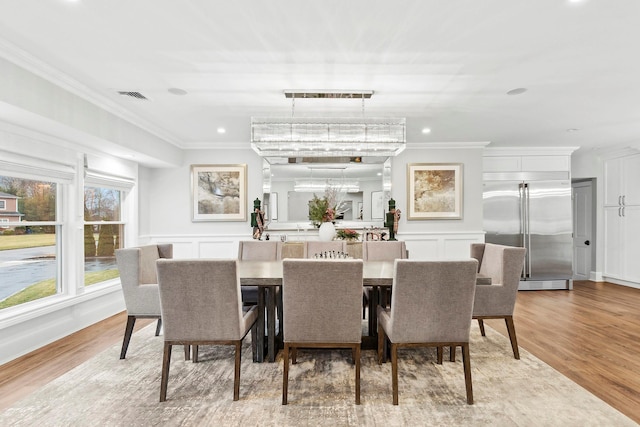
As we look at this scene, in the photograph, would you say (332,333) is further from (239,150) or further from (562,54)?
(239,150)

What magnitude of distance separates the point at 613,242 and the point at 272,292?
6.66 m

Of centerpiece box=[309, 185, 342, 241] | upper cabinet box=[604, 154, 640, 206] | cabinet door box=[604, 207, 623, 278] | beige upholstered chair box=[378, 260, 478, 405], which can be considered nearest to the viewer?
beige upholstered chair box=[378, 260, 478, 405]

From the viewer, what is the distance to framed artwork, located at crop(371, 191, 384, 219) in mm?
5648

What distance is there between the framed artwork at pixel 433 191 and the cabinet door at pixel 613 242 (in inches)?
123

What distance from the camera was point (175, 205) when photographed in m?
5.60

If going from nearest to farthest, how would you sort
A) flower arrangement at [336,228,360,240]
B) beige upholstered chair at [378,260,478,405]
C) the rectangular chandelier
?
beige upholstered chair at [378,260,478,405] → the rectangular chandelier → flower arrangement at [336,228,360,240]

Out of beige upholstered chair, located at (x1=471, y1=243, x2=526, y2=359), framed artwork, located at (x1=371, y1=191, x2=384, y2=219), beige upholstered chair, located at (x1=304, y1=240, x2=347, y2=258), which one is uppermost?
framed artwork, located at (x1=371, y1=191, x2=384, y2=219)

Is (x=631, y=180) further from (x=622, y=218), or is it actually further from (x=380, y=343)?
(x=380, y=343)

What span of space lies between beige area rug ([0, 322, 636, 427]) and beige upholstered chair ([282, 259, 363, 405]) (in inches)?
8.4

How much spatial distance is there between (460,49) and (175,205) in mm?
4668

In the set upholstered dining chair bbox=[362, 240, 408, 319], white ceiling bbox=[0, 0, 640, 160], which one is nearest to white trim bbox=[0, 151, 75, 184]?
white ceiling bbox=[0, 0, 640, 160]

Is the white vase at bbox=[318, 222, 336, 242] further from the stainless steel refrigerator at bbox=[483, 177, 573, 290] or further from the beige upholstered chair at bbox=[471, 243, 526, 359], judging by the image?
the stainless steel refrigerator at bbox=[483, 177, 573, 290]

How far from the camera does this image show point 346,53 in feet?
8.31

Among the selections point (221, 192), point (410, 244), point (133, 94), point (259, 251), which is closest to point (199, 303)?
point (259, 251)
